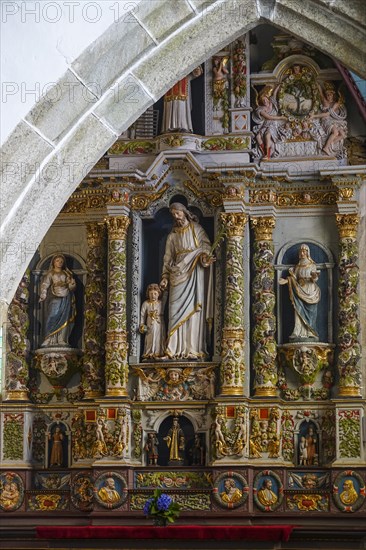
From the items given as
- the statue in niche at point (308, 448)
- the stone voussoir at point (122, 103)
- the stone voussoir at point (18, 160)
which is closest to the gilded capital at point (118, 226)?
the statue in niche at point (308, 448)

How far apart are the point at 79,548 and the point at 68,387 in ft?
7.80

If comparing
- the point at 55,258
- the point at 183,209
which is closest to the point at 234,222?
the point at 183,209

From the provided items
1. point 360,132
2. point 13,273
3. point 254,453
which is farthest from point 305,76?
point 13,273

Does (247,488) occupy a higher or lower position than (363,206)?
lower

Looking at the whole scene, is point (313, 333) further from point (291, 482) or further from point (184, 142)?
point (184, 142)

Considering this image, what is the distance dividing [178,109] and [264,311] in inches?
117

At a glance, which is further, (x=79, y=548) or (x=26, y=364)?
(x=26, y=364)

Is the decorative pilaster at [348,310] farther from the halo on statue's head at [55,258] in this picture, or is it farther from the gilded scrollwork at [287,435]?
the halo on statue's head at [55,258]

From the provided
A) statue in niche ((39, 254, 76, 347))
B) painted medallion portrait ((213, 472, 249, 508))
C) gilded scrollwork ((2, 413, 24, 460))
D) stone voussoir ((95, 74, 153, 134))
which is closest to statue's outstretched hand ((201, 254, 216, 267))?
statue in niche ((39, 254, 76, 347))

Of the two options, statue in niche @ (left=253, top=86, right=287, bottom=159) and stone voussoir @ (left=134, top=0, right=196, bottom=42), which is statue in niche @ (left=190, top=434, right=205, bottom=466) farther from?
stone voussoir @ (left=134, top=0, right=196, bottom=42)

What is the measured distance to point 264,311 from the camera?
16703mm

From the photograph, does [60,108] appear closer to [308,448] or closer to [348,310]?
[348,310]

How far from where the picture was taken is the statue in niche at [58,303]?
677 inches

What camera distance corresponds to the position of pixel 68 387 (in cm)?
1733
